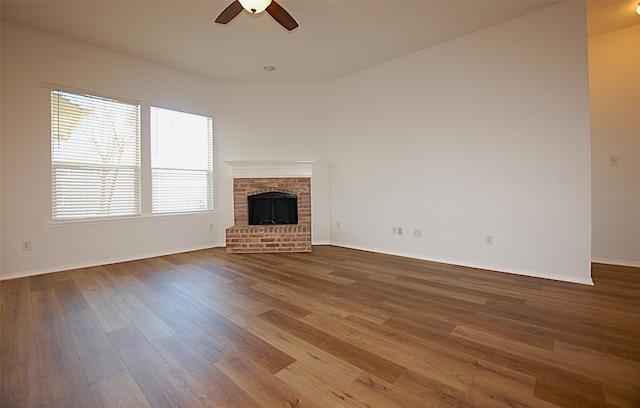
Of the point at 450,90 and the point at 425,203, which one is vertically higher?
the point at 450,90

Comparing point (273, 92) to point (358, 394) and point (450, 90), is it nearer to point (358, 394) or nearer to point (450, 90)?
point (450, 90)

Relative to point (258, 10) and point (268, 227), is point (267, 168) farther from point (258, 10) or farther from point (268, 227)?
point (258, 10)

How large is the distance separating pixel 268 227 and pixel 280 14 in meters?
2.95

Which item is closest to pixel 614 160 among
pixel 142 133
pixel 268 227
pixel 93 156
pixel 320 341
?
pixel 320 341

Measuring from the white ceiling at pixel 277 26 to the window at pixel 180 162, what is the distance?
88 centimetres

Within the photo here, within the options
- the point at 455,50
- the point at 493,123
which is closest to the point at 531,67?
the point at 493,123

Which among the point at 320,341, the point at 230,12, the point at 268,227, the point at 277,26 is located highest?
the point at 277,26

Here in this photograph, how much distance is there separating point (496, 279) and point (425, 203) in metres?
1.29

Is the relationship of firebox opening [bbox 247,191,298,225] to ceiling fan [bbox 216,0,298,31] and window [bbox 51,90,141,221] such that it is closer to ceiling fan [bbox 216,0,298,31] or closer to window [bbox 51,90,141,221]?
window [bbox 51,90,141,221]

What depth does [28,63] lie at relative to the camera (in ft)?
10.5

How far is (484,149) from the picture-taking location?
3381 mm

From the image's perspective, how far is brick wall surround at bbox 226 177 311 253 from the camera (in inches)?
171

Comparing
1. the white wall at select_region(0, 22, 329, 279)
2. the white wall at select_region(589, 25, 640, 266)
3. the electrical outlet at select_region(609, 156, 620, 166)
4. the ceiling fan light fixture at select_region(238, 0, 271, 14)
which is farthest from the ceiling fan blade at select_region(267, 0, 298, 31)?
the electrical outlet at select_region(609, 156, 620, 166)

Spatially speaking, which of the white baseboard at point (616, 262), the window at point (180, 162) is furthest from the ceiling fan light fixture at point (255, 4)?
the white baseboard at point (616, 262)
